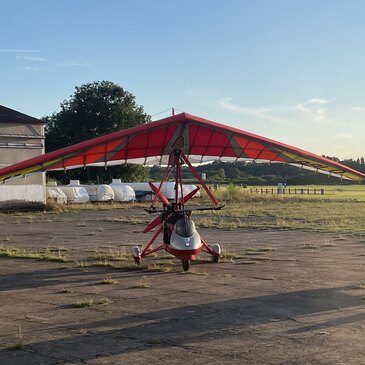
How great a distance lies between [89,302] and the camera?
29.9 ft

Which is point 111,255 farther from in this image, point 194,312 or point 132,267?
point 194,312

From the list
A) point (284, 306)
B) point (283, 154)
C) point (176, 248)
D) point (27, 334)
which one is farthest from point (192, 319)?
point (283, 154)

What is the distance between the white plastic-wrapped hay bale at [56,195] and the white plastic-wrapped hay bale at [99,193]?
14.0 ft

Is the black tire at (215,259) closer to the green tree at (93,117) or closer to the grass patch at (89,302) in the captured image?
the grass patch at (89,302)

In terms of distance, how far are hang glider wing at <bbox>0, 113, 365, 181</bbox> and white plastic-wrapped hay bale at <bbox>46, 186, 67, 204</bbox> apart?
26.3 m

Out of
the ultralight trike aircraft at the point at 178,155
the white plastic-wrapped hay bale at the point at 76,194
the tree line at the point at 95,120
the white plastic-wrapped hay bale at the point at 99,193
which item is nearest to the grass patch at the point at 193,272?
the ultralight trike aircraft at the point at 178,155

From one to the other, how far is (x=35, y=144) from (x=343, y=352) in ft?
108

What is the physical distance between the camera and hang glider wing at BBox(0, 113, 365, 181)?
11.9 metres

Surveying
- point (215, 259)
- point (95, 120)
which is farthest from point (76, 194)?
point (215, 259)

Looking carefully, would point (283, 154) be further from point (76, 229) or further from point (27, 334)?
point (76, 229)

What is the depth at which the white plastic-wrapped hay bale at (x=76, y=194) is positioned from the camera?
144 ft

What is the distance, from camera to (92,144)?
11523 mm

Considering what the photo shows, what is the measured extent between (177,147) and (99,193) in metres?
33.3

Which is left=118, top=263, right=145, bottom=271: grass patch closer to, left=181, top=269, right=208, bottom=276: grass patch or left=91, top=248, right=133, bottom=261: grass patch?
left=91, top=248, right=133, bottom=261: grass patch
